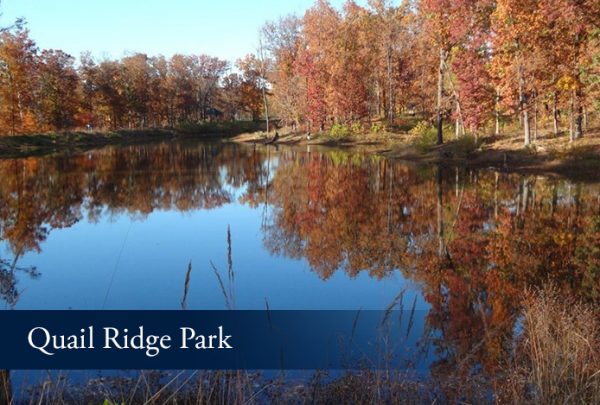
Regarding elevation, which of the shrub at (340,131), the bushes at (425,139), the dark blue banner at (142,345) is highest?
the shrub at (340,131)

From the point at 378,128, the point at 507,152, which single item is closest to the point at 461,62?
the point at 507,152

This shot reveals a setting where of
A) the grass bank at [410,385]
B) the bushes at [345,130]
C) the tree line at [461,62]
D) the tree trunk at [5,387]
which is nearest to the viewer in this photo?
the tree trunk at [5,387]

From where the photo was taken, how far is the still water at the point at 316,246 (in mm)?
8773

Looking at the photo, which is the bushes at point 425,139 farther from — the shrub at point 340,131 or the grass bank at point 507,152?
the shrub at point 340,131

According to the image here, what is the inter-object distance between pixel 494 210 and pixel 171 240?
10432 millimetres

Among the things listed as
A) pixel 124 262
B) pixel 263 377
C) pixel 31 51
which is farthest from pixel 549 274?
pixel 31 51

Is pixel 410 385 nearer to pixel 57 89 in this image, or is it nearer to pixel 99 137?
pixel 99 137

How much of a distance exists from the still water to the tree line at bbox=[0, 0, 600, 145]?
27.5 feet

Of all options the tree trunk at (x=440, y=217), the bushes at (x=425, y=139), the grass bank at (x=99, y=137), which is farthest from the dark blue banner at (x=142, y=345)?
the grass bank at (x=99, y=137)

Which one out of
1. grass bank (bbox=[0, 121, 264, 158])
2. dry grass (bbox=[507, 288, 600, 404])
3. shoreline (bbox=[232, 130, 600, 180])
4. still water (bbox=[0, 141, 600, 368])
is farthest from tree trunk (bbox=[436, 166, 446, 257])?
grass bank (bbox=[0, 121, 264, 158])

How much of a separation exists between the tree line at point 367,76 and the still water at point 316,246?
27.5 feet

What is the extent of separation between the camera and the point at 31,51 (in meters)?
60.9

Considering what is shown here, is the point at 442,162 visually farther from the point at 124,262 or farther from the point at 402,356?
the point at 402,356

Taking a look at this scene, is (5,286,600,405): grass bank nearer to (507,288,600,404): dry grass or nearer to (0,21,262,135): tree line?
(507,288,600,404): dry grass
